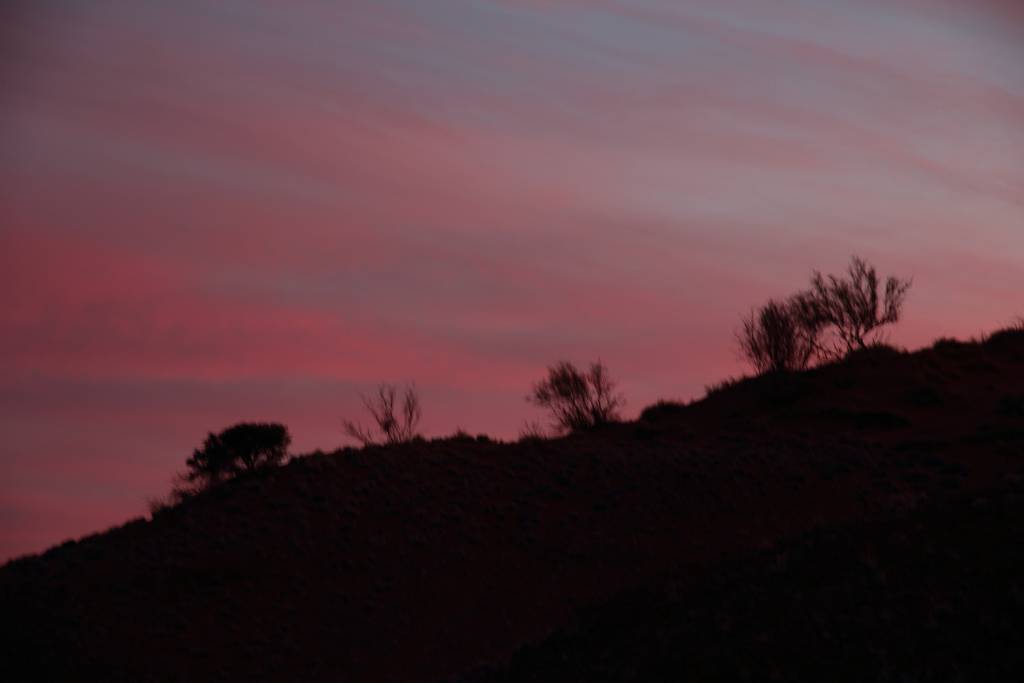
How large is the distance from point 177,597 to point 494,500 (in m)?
9.90

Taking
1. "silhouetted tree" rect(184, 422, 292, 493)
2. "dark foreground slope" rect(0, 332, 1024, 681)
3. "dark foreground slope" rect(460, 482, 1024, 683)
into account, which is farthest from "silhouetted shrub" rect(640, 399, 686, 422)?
"dark foreground slope" rect(460, 482, 1024, 683)

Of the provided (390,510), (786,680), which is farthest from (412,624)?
(786,680)

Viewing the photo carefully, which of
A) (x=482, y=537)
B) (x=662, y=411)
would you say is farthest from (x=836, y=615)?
(x=662, y=411)

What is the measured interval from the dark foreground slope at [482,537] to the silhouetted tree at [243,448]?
5.52 m

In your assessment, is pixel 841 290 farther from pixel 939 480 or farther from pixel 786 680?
pixel 786 680

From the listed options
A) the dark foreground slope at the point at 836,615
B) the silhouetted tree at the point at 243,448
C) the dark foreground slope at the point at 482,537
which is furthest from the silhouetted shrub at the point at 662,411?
the dark foreground slope at the point at 836,615

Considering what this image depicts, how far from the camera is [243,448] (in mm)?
43844

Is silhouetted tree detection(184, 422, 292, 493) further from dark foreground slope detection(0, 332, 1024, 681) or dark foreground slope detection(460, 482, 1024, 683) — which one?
dark foreground slope detection(460, 482, 1024, 683)

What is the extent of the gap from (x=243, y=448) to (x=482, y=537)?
1304 cm

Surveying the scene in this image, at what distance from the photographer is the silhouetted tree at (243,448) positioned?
43688 mm

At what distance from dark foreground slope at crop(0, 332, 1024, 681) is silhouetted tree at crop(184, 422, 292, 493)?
18.1 ft

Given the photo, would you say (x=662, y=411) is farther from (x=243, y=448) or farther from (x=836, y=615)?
(x=836, y=615)

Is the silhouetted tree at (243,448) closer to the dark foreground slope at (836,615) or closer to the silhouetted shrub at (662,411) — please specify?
the silhouetted shrub at (662,411)

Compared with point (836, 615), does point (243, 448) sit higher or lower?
higher
